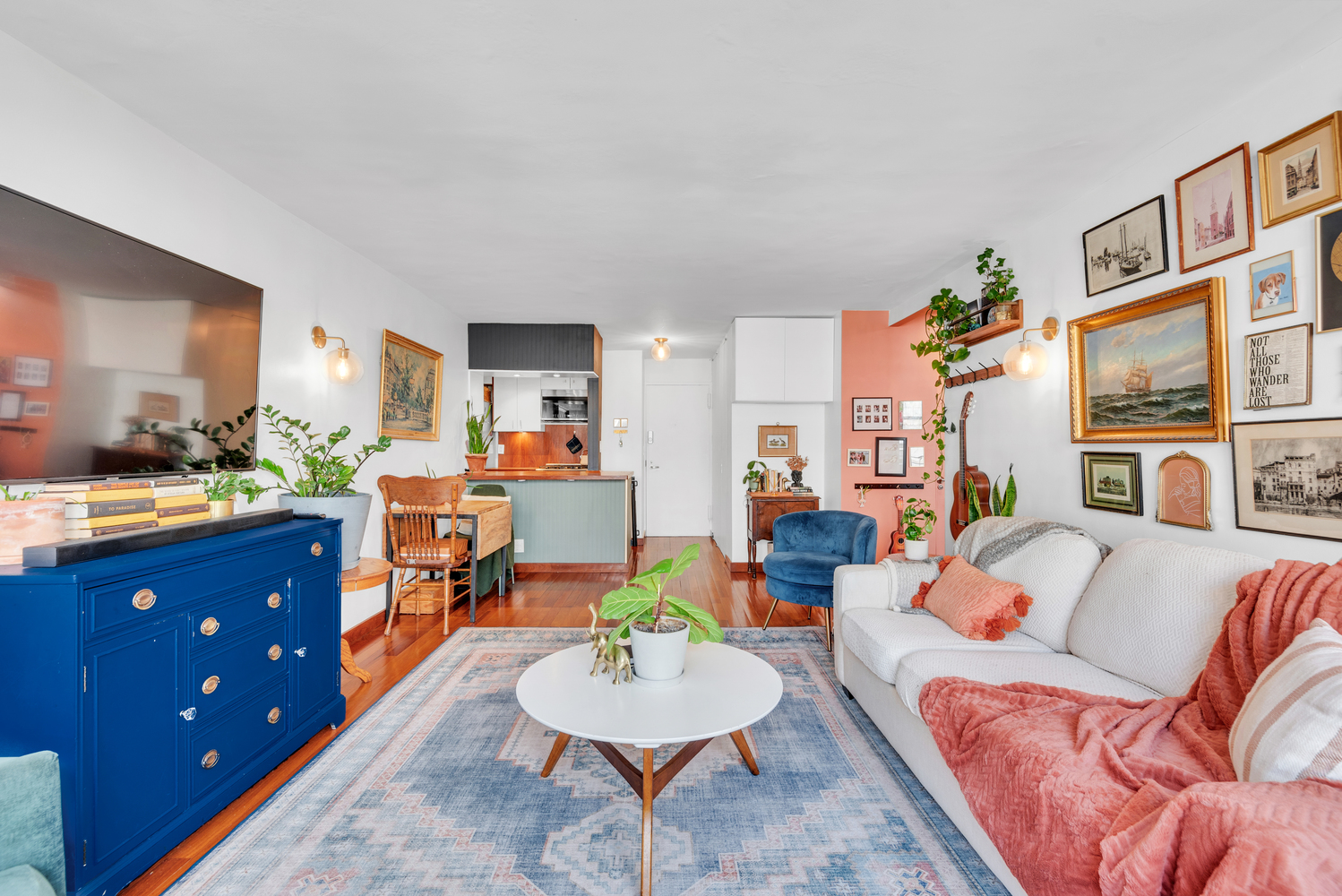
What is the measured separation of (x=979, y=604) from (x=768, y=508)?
9.75 feet

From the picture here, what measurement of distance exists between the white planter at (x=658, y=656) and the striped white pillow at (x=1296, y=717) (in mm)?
1362

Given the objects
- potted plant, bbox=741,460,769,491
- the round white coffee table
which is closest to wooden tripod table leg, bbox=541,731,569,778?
the round white coffee table

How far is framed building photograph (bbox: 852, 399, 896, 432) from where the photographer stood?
514 centimetres

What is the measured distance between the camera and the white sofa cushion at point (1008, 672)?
1855mm

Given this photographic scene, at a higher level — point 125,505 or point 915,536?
point 125,505

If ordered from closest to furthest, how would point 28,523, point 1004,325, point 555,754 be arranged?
point 28,523
point 555,754
point 1004,325

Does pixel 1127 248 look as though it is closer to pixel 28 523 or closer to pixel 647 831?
pixel 647 831

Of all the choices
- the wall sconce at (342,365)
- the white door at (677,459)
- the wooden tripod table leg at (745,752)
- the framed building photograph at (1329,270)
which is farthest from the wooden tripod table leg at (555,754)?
the white door at (677,459)

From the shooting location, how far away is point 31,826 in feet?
3.89

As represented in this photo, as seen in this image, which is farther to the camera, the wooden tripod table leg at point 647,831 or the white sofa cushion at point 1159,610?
the white sofa cushion at point 1159,610

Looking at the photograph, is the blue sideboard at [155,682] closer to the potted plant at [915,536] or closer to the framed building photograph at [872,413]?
the potted plant at [915,536]

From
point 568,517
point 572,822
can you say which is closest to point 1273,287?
point 572,822

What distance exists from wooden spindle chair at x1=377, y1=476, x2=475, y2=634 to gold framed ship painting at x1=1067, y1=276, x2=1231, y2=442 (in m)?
3.55

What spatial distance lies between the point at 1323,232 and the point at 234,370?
4.01 m
